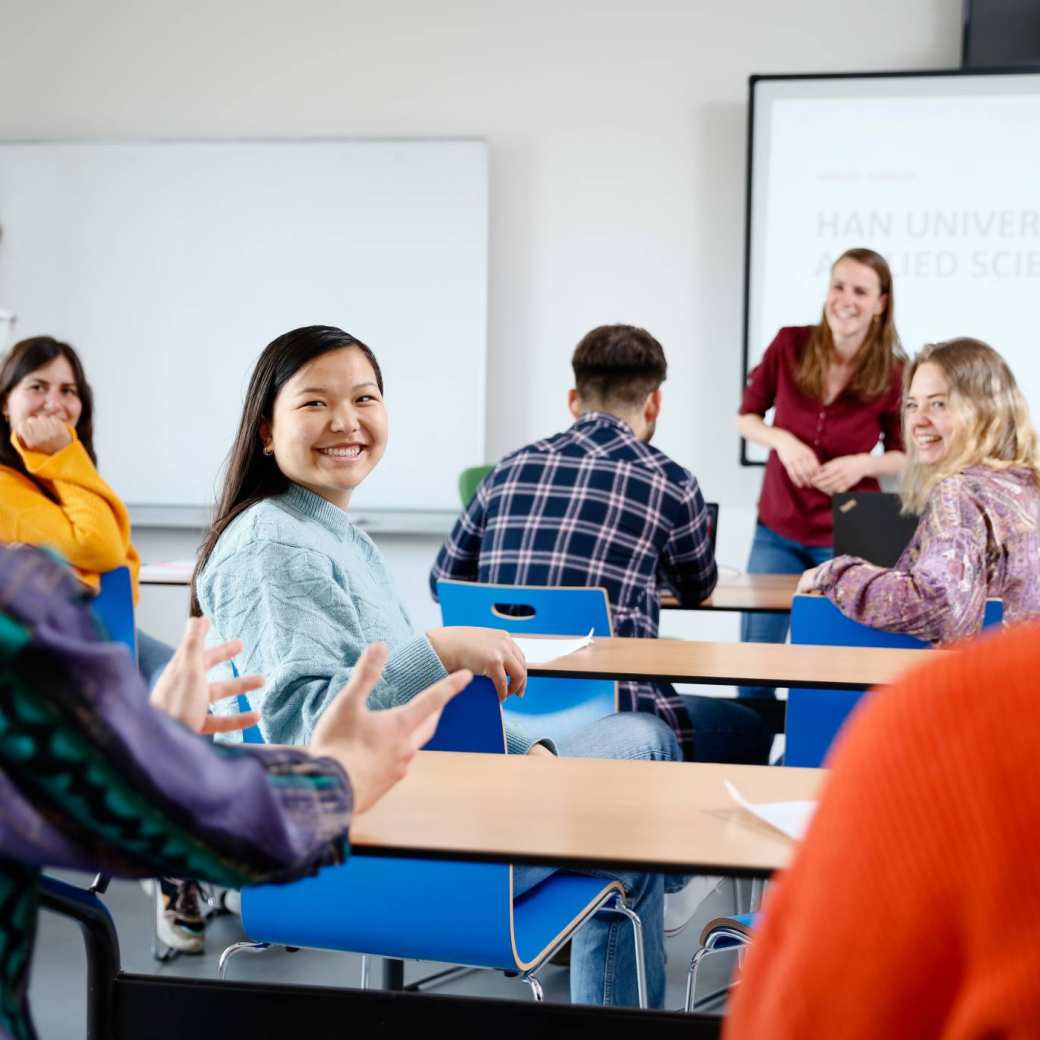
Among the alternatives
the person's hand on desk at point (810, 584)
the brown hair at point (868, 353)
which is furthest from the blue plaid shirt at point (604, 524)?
the brown hair at point (868, 353)

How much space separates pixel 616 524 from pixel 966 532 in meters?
0.67

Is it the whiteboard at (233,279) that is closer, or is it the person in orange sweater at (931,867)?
the person in orange sweater at (931,867)

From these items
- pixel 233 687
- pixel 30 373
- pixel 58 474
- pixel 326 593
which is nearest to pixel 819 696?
pixel 326 593

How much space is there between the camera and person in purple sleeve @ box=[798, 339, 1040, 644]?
224 centimetres

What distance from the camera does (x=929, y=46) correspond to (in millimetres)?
4906

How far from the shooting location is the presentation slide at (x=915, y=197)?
4.83m

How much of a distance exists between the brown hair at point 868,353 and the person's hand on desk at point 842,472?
9.0 inches

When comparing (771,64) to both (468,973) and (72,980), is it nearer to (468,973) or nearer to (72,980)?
(468,973)

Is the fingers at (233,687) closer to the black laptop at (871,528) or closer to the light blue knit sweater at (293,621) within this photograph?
the light blue knit sweater at (293,621)

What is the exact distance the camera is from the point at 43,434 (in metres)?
3.28

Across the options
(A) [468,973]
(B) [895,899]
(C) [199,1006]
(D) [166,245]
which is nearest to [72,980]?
(A) [468,973]

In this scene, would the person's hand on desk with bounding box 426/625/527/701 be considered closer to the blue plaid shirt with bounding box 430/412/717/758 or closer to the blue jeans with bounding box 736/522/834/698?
the blue plaid shirt with bounding box 430/412/717/758

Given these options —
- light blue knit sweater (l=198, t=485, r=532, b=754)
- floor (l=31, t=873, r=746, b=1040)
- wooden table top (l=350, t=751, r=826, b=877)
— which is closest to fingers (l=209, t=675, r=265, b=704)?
wooden table top (l=350, t=751, r=826, b=877)

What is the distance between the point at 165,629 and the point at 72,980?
3.00 meters
